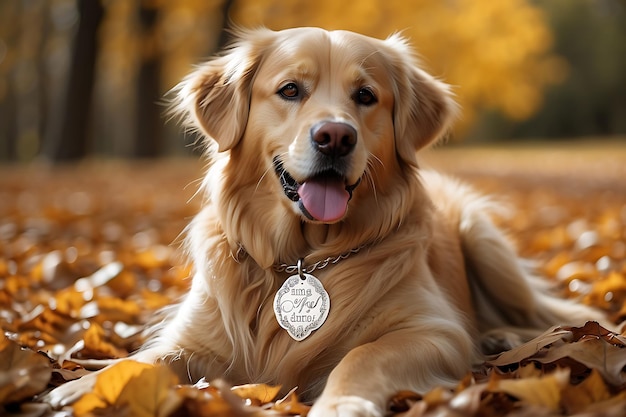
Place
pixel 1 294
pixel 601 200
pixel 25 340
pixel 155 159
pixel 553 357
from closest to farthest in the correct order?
pixel 553 357, pixel 25 340, pixel 1 294, pixel 601 200, pixel 155 159

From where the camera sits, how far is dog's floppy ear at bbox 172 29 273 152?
10.6ft

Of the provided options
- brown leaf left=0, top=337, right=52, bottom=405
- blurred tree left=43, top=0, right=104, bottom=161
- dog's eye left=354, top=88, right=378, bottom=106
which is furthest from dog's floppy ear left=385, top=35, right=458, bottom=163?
blurred tree left=43, top=0, right=104, bottom=161

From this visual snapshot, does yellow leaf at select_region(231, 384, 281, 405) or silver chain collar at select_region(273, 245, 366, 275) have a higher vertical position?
silver chain collar at select_region(273, 245, 366, 275)

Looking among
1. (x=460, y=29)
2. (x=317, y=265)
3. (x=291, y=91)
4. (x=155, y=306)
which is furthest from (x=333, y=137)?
(x=460, y=29)

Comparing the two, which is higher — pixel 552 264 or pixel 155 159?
pixel 552 264

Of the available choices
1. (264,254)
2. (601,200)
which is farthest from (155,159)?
(264,254)

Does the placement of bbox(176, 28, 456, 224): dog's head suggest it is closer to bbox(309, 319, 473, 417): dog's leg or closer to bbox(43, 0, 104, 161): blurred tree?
bbox(309, 319, 473, 417): dog's leg

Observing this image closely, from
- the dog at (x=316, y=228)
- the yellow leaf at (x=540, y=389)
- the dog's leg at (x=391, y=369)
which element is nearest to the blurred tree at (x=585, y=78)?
the dog at (x=316, y=228)

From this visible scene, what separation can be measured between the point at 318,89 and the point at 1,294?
2.19 m

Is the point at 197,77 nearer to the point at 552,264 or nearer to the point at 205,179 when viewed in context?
the point at 205,179

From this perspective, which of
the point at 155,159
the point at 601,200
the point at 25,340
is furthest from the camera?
the point at 155,159

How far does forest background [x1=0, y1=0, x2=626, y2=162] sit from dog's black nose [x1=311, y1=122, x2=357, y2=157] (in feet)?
6.63

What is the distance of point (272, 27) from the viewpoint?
59.6 ft

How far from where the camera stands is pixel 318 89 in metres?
3.09
